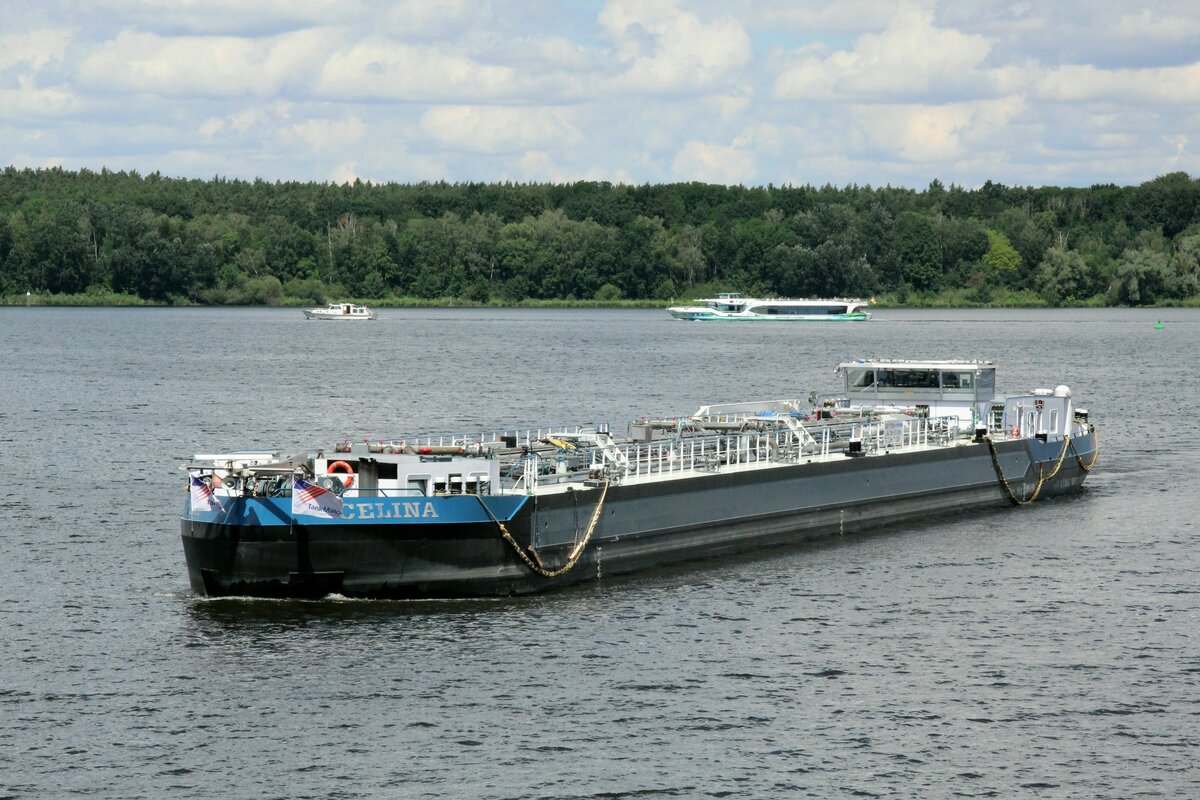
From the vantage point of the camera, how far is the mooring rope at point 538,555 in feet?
137

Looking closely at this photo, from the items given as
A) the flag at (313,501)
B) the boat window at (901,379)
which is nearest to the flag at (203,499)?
the flag at (313,501)

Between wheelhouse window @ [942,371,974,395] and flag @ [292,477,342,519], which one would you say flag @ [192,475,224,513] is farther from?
wheelhouse window @ [942,371,974,395]

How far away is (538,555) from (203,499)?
866cm

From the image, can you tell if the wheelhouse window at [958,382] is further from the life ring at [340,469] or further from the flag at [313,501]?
the flag at [313,501]

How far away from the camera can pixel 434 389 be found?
4525 inches

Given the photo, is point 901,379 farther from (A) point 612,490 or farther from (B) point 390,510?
(B) point 390,510

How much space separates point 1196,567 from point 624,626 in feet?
65.1

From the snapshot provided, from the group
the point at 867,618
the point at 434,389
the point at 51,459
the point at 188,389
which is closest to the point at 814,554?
the point at 867,618

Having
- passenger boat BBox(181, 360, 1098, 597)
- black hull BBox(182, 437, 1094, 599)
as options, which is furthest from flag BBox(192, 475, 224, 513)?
black hull BBox(182, 437, 1094, 599)

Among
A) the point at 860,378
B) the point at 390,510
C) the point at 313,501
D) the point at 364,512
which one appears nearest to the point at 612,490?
the point at 390,510

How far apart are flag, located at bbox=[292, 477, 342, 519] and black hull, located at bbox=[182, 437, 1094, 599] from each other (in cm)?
42

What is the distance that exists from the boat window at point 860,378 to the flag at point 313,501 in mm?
31933

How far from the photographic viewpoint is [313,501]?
39.7m

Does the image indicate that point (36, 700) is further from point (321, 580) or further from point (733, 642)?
point (733, 642)
